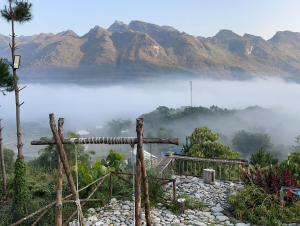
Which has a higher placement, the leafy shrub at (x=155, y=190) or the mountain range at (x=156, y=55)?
the mountain range at (x=156, y=55)

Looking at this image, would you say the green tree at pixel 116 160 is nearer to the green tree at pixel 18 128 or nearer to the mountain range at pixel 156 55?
the green tree at pixel 18 128

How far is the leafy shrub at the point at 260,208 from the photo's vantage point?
22.0ft

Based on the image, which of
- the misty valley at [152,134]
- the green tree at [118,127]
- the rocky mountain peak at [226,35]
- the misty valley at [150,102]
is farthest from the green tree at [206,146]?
the rocky mountain peak at [226,35]

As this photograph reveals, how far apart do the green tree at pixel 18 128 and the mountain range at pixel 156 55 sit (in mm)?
145315

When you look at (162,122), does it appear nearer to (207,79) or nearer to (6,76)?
(6,76)

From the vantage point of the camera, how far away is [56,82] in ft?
612

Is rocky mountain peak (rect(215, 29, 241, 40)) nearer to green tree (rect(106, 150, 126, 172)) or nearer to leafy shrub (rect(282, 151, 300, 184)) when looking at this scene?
leafy shrub (rect(282, 151, 300, 184))

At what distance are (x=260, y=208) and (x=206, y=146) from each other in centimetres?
732

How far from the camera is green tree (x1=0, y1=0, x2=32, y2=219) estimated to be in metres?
7.06

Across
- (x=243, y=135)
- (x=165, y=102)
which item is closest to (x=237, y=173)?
(x=243, y=135)

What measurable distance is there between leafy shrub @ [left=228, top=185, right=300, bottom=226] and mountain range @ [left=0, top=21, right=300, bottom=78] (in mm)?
147158

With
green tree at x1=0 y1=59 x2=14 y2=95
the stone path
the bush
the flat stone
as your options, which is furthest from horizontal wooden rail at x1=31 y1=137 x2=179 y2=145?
green tree at x1=0 y1=59 x2=14 y2=95

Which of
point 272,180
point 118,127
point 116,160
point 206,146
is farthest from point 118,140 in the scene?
point 118,127

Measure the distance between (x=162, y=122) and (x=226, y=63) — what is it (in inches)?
4201
